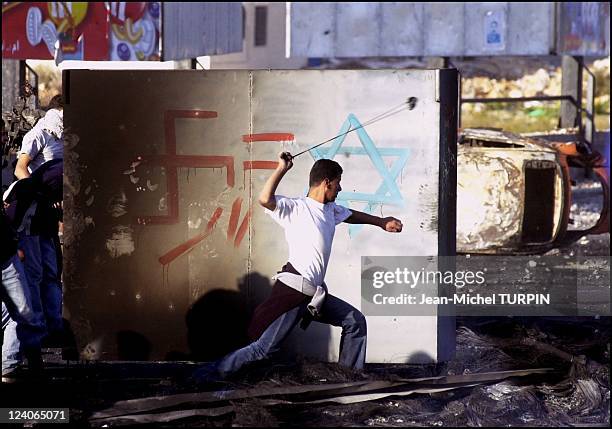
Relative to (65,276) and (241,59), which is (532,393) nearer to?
(65,276)

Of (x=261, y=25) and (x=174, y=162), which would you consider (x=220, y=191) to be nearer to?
(x=174, y=162)

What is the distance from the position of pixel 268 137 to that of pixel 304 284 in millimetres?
1108

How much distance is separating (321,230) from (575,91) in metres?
16.0

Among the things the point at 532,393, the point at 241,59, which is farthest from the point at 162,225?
the point at 241,59

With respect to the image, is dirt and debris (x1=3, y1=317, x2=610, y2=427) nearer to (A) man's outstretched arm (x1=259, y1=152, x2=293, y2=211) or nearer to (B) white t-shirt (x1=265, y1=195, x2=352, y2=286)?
(B) white t-shirt (x1=265, y1=195, x2=352, y2=286)

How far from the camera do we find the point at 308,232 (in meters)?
7.97

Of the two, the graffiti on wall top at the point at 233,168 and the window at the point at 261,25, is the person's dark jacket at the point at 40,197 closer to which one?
the graffiti on wall top at the point at 233,168

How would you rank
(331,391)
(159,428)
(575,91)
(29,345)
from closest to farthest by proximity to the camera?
(159,428) → (331,391) → (29,345) → (575,91)

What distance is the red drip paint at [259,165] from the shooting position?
830 centimetres

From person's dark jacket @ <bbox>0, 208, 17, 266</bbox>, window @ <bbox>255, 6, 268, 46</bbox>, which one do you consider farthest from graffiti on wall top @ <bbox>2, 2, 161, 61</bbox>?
window @ <bbox>255, 6, 268, 46</bbox>

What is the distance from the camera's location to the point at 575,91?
2289 centimetres

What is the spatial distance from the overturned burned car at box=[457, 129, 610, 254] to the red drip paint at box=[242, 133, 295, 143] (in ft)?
21.2

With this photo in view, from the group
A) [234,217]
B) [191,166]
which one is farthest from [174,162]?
[234,217]

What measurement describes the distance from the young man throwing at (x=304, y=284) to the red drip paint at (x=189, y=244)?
1.65ft
